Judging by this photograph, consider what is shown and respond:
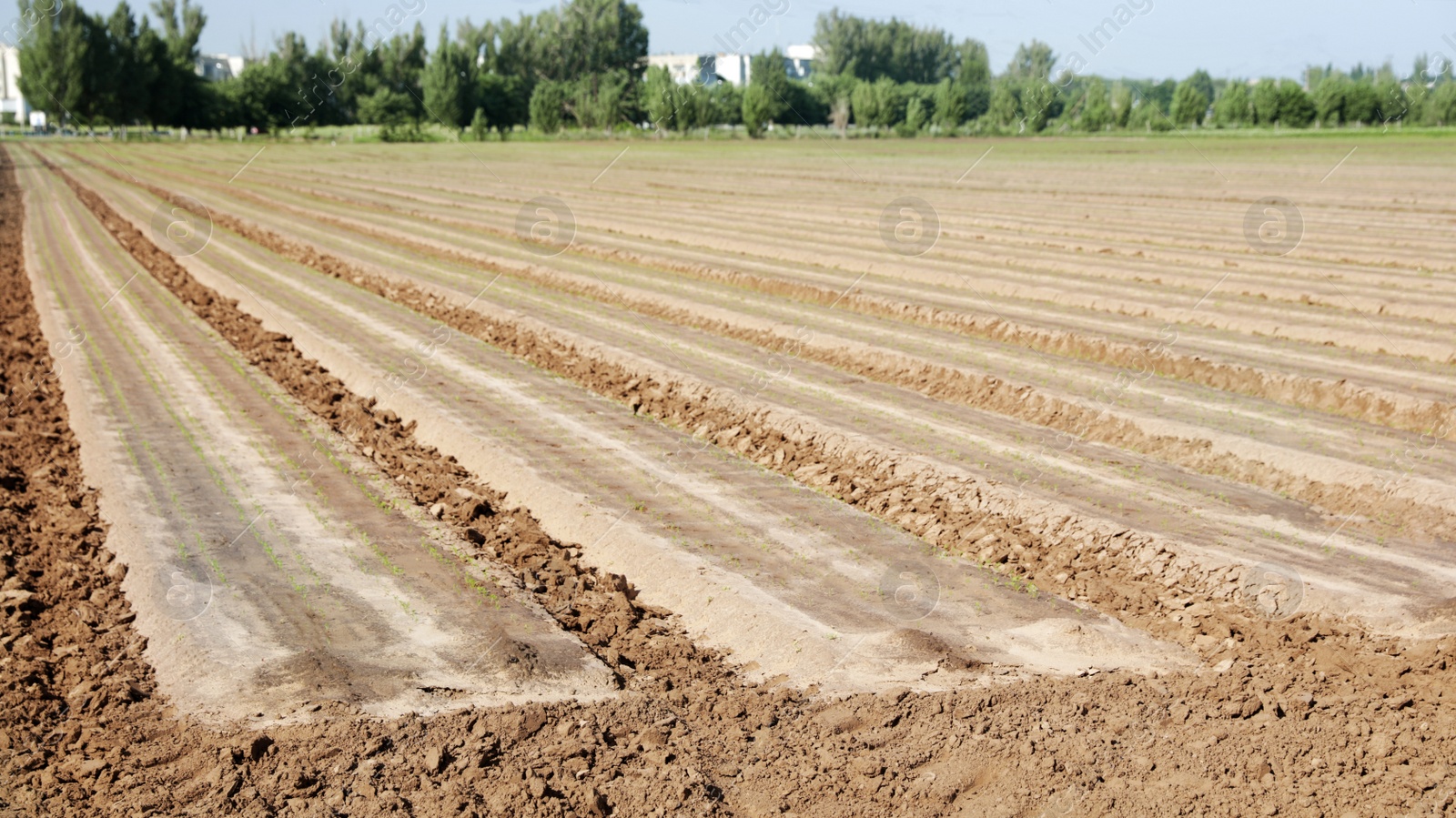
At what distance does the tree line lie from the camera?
253ft

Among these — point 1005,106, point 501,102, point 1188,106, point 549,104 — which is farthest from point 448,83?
point 1188,106

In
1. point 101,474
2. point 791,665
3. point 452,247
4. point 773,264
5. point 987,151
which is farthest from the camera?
point 987,151

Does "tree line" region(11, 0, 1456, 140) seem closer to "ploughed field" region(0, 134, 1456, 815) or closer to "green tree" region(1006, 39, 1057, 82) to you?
"green tree" region(1006, 39, 1057, 82)

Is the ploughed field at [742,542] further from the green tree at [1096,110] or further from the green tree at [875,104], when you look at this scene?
the green tree at [875,104]

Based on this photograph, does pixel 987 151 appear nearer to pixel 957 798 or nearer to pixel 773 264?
pixel 773 264

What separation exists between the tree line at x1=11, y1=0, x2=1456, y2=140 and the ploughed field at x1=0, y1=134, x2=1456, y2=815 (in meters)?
54.0

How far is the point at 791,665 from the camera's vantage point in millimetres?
6648

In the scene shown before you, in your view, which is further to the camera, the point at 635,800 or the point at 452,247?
the point at 452,247

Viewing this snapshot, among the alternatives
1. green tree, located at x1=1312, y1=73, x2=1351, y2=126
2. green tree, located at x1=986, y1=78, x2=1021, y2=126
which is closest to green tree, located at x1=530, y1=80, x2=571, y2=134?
green tree, located at x1=986, y1=78, x2=1021, y2=126

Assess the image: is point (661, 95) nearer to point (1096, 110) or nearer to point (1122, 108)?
point (1096, 110)

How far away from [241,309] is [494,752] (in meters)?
15.6

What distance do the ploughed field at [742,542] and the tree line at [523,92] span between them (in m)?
54.0

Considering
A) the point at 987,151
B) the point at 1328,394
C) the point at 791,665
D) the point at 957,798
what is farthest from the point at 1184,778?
the point at 987,151

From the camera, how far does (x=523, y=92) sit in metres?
97.2
